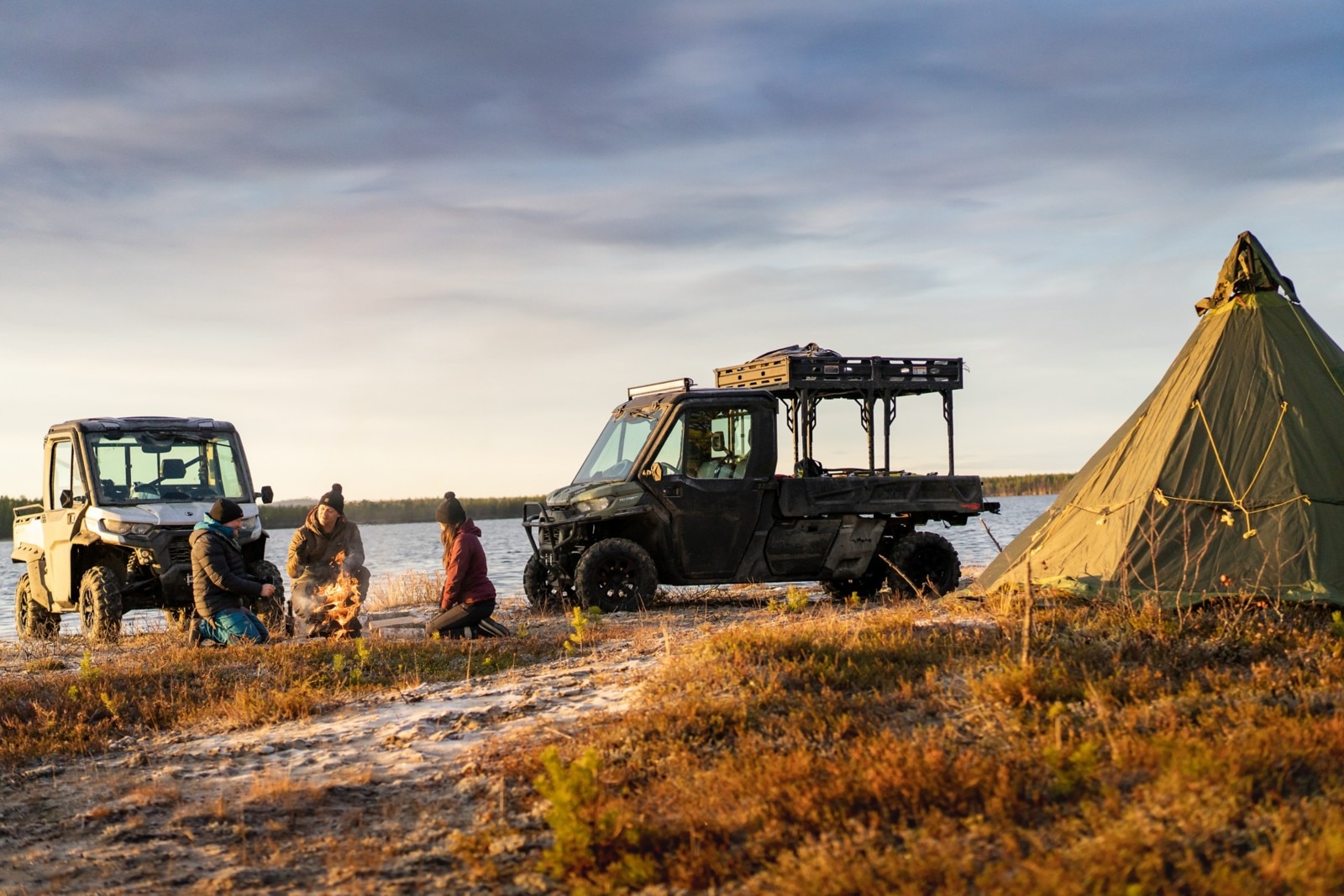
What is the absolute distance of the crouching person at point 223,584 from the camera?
39.0 feet

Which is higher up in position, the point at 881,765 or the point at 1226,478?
the point at 1226,478

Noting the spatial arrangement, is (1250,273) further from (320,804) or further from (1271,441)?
(320,804)

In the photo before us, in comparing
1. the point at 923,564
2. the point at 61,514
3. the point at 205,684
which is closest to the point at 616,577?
the point at 923,564

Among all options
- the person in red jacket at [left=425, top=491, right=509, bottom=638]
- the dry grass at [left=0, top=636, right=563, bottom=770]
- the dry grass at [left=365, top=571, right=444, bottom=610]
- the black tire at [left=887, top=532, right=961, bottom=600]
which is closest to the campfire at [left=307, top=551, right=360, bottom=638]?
the dry grass at [left=0, top=636, right=563, bottom=770]

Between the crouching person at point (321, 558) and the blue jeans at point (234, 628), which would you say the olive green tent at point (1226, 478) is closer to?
the crouching person at point (321, 558)

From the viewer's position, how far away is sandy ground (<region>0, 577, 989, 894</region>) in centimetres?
541

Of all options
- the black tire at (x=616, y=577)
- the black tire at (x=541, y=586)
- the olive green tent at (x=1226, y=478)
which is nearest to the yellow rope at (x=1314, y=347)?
the olive green tent at (x=1226, y=478)

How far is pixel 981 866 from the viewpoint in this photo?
15.8 ft

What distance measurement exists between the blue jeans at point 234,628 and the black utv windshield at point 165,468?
301 centimetres

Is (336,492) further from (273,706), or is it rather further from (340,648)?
(273,706)

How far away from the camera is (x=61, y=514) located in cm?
1459

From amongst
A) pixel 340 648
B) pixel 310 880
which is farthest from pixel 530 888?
pixel 340 648

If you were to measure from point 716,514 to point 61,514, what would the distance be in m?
8.14

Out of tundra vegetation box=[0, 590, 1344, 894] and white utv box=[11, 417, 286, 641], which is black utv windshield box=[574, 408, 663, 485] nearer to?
white utv box=[11, 417, 286, 641]
